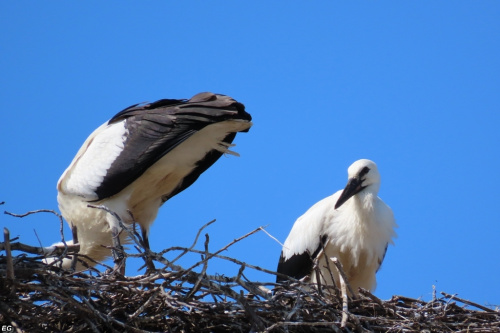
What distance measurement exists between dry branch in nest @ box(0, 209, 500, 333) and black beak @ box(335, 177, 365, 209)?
1992 mm

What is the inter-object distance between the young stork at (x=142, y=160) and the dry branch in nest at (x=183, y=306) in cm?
152

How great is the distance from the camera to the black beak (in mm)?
8180

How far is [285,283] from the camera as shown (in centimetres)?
607

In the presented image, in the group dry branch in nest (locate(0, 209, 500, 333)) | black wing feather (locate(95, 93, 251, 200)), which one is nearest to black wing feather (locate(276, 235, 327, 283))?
black wing feather (locate(95, 93, 251, 200))

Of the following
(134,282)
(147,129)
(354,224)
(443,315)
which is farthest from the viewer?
(354,224)

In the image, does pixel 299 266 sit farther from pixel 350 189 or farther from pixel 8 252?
pixel 8 252

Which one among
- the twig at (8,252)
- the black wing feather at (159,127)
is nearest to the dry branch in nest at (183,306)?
the twig at (8,252)

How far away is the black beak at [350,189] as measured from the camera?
818 centimetres

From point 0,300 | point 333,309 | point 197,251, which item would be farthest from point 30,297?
point 333,309

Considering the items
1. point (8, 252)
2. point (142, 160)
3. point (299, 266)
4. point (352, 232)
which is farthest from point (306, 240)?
point (8, 252)

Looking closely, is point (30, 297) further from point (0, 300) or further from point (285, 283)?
point (285, 283)

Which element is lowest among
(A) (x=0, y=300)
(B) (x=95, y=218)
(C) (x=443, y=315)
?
(A) (x=0, y=300)

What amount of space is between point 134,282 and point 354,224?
2.84 metres

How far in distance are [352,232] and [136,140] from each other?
193 cm
